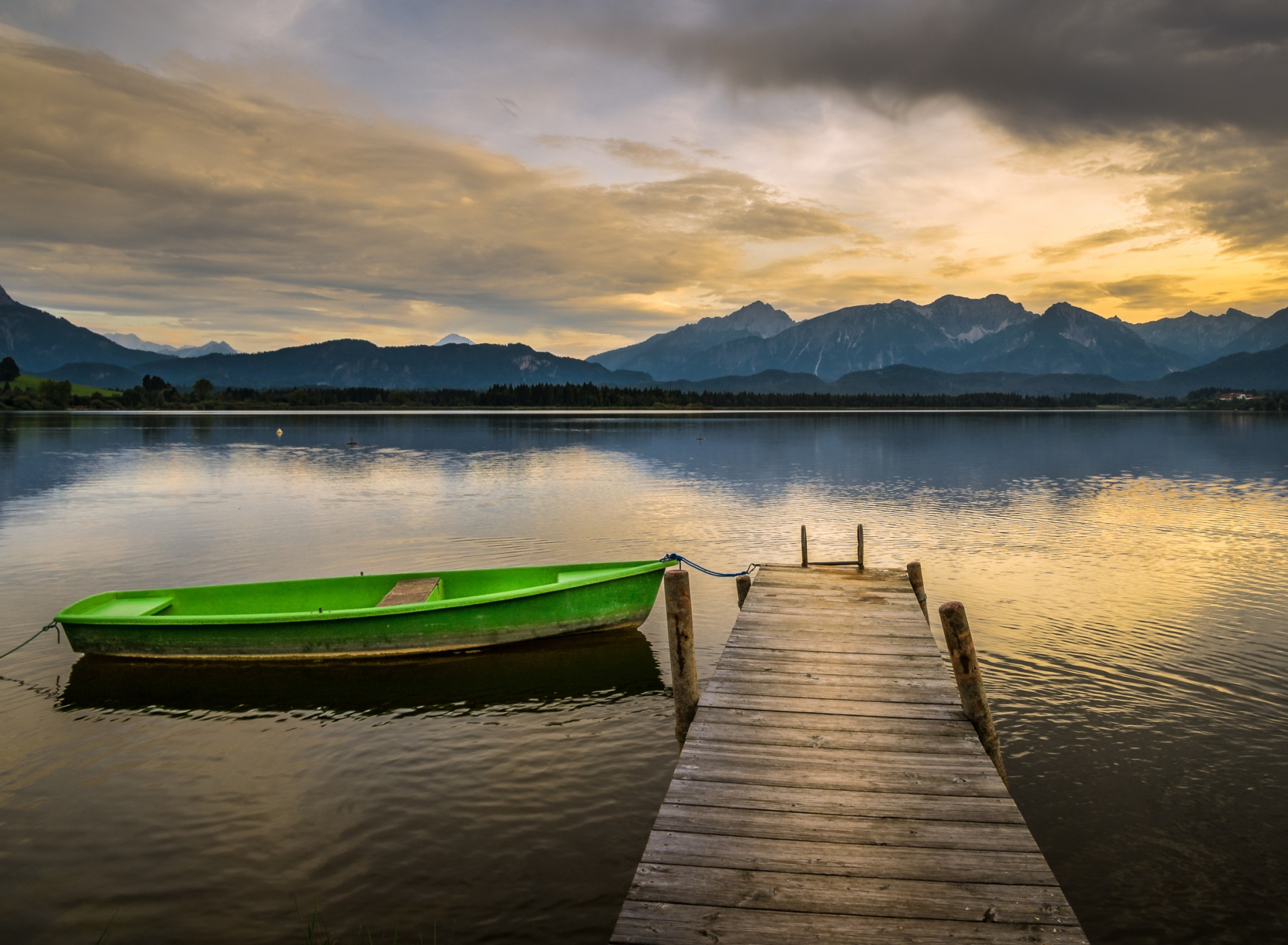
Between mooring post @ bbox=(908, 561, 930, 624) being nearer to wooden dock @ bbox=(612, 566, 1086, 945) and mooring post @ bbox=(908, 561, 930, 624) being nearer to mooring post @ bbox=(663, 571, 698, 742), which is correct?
wooden dock @ bbox=(612, 566, 1086, 945)

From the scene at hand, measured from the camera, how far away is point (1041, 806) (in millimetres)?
11523

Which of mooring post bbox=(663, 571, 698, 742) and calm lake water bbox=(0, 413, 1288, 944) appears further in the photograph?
mooring post bbox=(663, 571, 698, 742)

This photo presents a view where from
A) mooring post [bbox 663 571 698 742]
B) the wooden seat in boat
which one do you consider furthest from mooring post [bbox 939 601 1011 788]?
the wooden seat in boat

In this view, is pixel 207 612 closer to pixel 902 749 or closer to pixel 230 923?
pixel 230 923

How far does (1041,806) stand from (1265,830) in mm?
2932

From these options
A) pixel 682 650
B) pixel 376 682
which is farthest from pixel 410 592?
pixel 682 650

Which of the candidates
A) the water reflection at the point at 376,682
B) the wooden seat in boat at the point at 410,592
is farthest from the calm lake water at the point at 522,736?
the wooden seat in boat at the point at 410,592

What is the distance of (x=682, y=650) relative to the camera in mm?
12188

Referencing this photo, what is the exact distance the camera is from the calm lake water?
31.6 ft

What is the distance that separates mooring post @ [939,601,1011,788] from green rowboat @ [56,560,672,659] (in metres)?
9.29

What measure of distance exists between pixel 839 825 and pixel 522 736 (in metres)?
7.80

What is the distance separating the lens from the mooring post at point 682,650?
11.8 metres

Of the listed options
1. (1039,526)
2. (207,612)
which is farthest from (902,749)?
(1039,526)

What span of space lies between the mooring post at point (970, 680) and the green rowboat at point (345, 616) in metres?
9.29
